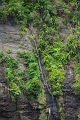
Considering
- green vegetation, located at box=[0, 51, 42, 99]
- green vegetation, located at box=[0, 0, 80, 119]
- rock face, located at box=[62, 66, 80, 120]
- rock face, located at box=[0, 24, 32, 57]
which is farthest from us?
rock face, located at box=[0, 24, 32, 57]

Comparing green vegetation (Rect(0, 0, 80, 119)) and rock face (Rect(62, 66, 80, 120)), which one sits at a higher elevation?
green vegetation (Rect(0, 0, 80, 119))

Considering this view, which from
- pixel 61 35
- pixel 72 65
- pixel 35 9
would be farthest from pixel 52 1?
pixel 72 65

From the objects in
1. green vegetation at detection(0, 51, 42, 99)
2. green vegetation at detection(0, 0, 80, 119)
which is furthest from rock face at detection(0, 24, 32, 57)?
green vegetation at detection(0, 51, 42, 99)

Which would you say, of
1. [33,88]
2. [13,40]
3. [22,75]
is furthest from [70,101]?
[13,40]

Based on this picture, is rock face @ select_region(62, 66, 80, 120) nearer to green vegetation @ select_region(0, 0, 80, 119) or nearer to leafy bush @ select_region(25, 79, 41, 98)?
green vegetation @ select_region(0, 0, 80, 119)

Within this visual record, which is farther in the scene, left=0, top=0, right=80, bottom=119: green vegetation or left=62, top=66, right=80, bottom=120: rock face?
left=0, top=0, right=80, bottom=119: green vegetation

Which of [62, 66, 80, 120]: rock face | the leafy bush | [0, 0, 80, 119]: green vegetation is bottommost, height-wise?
[62, 66, 80, 120]: rock face

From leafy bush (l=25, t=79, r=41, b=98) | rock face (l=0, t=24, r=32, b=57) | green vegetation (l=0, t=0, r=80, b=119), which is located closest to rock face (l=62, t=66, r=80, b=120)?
green vegetation (l=0, t=0, r=80, b=119)

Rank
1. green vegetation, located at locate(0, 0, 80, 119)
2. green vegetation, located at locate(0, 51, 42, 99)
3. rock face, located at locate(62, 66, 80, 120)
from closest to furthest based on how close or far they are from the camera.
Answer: green vegetation, located at locate(0, 51, 42, 99) < rock face, located at locate(62, 66, 80, 120) < green vegetation, located at locate(0, 0, 80, 119)

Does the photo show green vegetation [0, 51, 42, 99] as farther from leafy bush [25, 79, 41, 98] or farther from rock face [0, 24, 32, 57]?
rock face [0, 24, 32, 57]

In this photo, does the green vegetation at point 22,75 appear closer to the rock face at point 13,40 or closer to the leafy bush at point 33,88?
the leafy bush at point 33,88
